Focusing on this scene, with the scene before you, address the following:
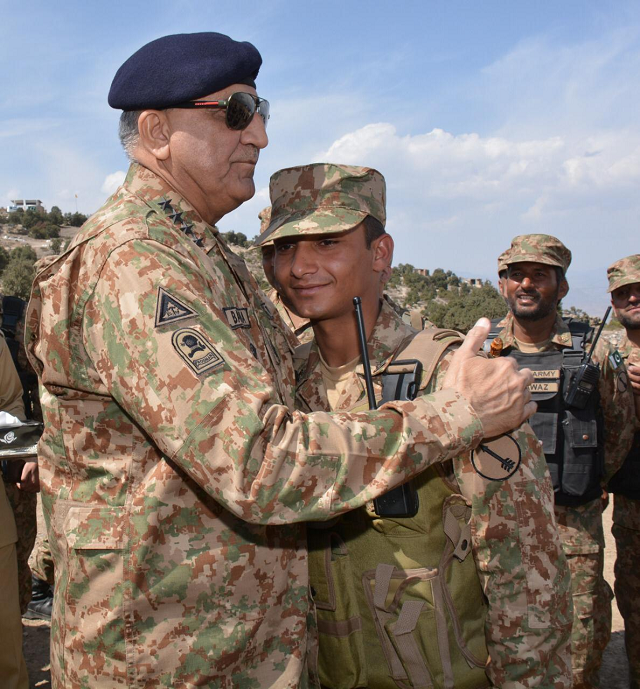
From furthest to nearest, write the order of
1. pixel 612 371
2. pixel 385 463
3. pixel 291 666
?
pixel 612 371 → pixel 291 666 → pixel 385 463

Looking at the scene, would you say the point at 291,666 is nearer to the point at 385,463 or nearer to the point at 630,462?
the point at 385,463

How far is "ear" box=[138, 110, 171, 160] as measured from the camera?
2.06 m

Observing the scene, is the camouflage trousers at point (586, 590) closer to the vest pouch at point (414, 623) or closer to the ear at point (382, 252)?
the vest pouch at point (414, 623)

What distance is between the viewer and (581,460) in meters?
4.54

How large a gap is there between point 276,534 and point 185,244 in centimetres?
87

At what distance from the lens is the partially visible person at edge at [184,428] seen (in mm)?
1562

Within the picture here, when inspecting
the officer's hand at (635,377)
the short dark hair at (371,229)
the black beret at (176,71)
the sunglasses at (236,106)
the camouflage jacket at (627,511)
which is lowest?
the camouflage jacket at (627,511)

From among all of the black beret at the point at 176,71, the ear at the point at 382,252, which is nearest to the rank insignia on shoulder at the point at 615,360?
the ear at the point at 382,252

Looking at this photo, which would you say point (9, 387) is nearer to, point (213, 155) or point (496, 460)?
point (213, 155)

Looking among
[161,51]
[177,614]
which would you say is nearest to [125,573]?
[177,614]


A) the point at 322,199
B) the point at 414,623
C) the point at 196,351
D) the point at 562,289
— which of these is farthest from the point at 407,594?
the point at 562,289

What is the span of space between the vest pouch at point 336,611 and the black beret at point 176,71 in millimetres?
1452

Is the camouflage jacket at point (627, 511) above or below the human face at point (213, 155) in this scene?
below

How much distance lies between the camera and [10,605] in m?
3.77
